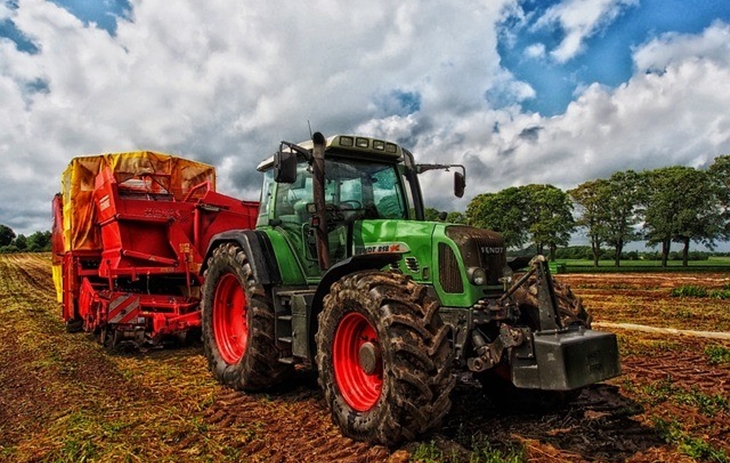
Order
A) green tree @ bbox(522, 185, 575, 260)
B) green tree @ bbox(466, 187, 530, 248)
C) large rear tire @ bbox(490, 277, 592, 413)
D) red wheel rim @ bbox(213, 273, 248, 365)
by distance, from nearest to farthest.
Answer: large rear tire @ bbox(490, 277, 592, 413)
red wheel rim @ bbox(213, 273, 248, 365)
green tree @ bbox(522, 185, 575, 260)
green tree @ bbox(466, 187, 530, 248)

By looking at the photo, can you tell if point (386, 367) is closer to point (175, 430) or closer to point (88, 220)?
point (175, 430)

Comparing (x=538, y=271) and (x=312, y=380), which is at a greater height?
(x=538, y=271)

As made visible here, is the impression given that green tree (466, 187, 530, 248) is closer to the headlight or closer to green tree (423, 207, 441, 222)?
green tree (423, 207, 441, 222)

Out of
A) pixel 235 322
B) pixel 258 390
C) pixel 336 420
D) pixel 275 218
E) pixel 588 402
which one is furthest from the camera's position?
pixel 235 322

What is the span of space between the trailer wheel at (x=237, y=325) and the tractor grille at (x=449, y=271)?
2.09m

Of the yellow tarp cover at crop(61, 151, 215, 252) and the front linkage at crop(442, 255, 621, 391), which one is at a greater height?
the yellow tarp cover at crop(61, 151, 215, 252)

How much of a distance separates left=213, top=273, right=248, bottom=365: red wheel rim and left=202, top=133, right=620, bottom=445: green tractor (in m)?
0.02

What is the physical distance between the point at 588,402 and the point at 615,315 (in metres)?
7.70

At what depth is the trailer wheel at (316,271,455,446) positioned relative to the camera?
374cm

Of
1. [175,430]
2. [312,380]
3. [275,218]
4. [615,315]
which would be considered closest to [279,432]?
[175,430]

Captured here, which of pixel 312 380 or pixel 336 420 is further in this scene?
pixel 312 380

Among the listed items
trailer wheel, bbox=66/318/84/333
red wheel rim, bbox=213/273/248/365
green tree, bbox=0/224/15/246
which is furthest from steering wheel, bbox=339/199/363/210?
green tree, bbox=0/224/15/246

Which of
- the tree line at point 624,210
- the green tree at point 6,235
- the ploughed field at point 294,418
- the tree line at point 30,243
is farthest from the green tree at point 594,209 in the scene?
the green tree at point 6,235

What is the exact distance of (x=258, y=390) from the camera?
19.0 feet
